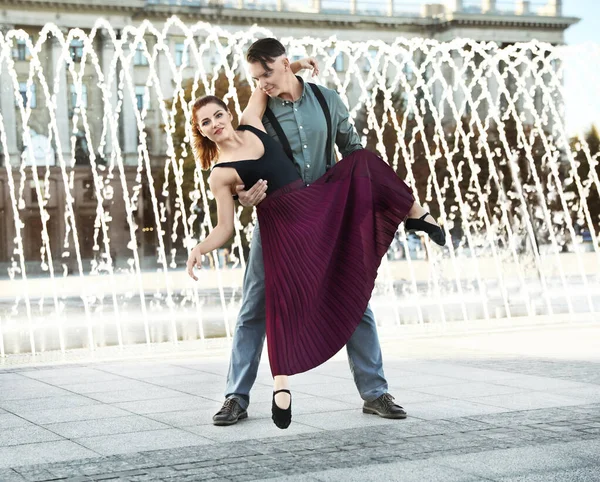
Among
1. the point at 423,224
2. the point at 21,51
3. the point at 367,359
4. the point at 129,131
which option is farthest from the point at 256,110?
the point at 129,131

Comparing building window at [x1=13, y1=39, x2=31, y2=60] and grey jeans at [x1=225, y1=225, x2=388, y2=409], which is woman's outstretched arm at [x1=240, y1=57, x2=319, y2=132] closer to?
grey jeans at [x1=225, y1=225, x2=388, y2=409]

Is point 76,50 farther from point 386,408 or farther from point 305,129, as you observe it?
point 386,408

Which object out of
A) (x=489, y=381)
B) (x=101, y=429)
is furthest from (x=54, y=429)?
(x=489, y=381)

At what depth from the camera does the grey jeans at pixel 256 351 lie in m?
6.11

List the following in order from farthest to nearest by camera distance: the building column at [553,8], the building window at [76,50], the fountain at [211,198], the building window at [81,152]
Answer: the building column at [553,8], the building window at [76,50], the building window at [81,152], the fountain at [211,198]

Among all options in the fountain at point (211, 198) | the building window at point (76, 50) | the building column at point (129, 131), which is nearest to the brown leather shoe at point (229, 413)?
the fountain at point (211, 198)

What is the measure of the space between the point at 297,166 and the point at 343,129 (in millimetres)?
387

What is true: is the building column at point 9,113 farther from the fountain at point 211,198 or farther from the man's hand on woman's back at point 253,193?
the man's hand on woman's back at point 253,193

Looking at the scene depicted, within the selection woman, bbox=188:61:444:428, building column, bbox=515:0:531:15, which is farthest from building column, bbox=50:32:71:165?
woman, bbox=188:61:444:428

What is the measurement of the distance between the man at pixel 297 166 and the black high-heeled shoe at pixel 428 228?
0.60 m

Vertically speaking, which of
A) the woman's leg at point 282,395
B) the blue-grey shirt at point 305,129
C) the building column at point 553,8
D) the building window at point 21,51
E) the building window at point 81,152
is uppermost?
the building column at point 553,8

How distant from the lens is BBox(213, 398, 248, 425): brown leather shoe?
19.4 ft

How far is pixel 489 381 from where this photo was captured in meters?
7.38

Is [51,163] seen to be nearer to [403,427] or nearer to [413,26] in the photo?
[413,26]
